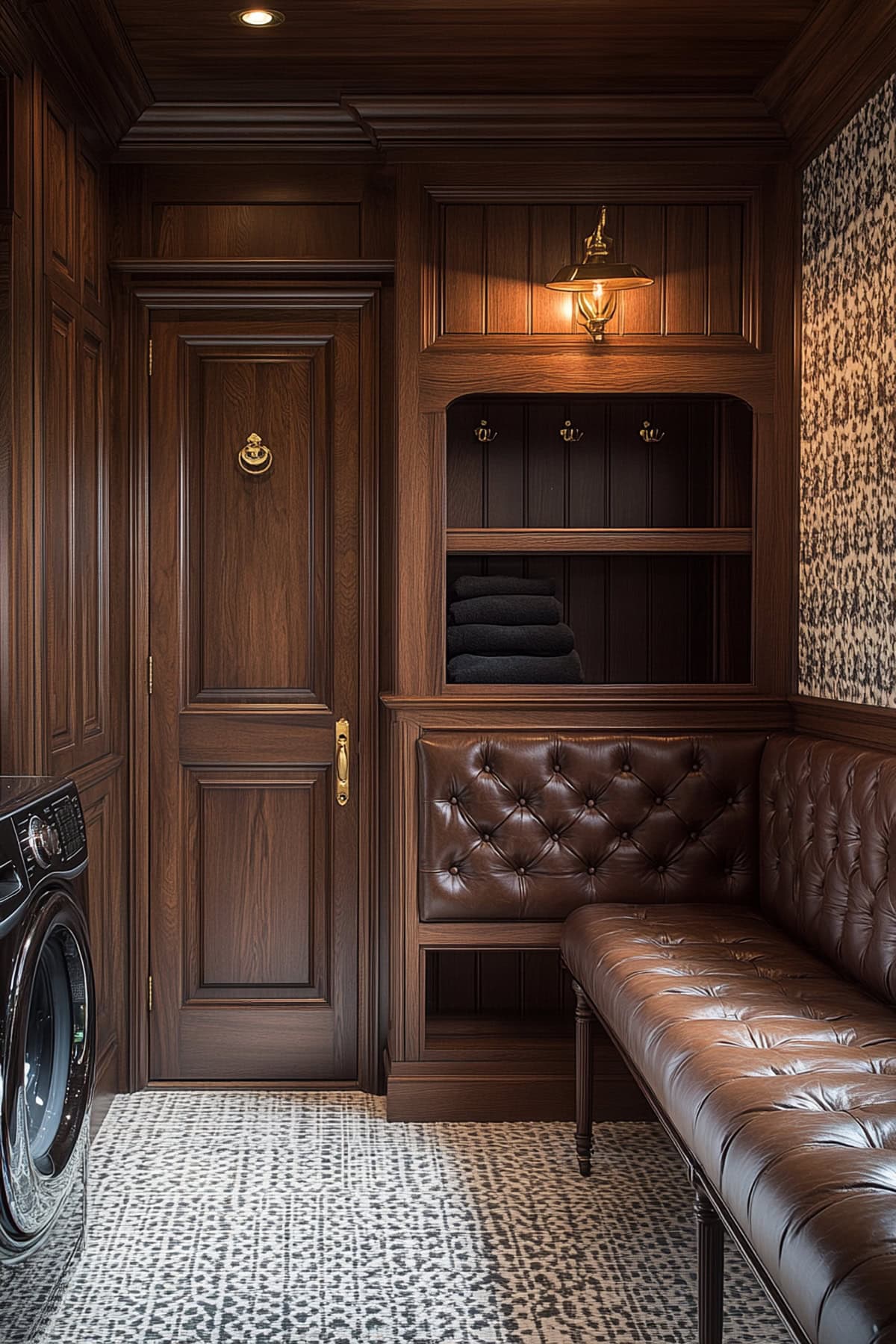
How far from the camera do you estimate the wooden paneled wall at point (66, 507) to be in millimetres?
2729

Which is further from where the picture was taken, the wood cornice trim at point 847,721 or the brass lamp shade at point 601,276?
the brass lamp shade at point 601,276

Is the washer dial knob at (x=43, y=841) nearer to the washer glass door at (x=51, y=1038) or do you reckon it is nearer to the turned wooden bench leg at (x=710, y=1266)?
the washer glass door at (x=51, y=1038)

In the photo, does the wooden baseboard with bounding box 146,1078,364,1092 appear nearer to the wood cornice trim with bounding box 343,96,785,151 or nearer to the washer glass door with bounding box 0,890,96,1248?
the washer glass door with bounding box 0,890,96,1248

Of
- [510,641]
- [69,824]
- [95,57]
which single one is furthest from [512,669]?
[95,57]

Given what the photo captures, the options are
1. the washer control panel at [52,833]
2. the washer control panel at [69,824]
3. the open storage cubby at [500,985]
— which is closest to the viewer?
the washer control panel at [52,833]

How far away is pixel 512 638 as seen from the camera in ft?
11.4

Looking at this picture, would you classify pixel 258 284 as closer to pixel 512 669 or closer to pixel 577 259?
pixel 577 259

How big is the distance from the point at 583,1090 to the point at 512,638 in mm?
1176

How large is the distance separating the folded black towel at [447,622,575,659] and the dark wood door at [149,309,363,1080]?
0.36m

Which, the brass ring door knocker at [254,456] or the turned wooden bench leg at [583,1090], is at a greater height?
the brass ring door knocker at [254,456]

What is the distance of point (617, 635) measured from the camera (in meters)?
3.77

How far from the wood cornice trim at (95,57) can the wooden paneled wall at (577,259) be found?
33.1 inches

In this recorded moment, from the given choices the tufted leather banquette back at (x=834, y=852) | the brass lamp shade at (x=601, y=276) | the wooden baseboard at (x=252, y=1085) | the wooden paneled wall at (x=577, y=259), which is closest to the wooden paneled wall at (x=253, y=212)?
the wooden paneled wall at (x=577, y=259)

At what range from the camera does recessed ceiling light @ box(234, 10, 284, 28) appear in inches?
112
